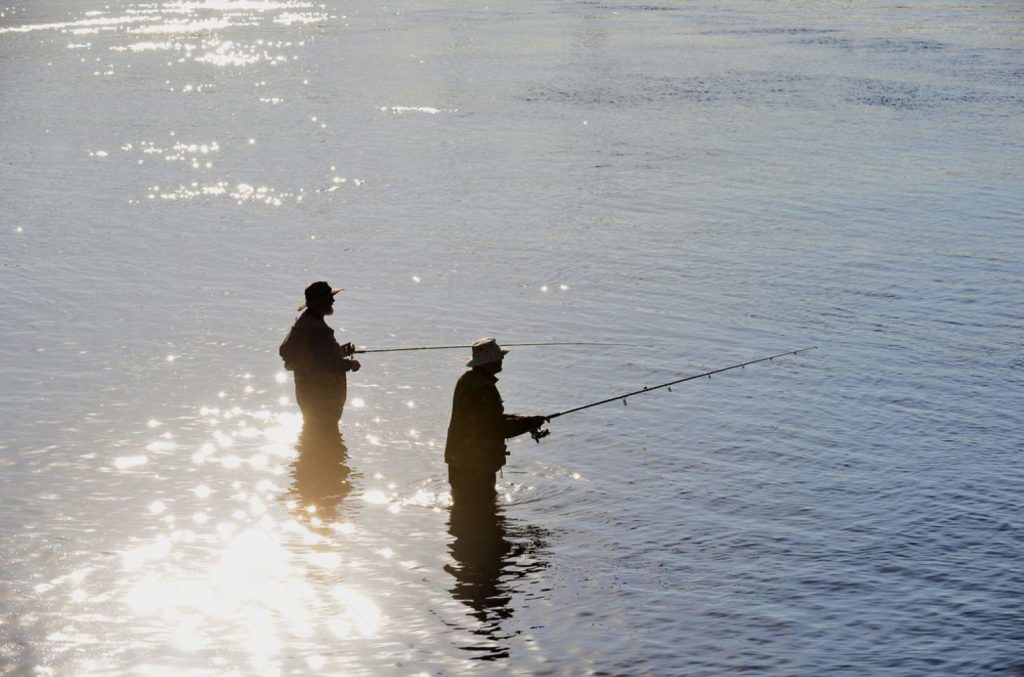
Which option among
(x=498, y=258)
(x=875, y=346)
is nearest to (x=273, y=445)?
(x=875, y=346)

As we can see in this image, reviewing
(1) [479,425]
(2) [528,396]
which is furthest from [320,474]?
(2) [528,396]

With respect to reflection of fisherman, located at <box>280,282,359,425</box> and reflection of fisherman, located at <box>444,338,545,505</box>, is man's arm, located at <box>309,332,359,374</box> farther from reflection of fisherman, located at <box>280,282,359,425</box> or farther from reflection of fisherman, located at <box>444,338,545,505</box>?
reflection of fisherman, located at <box>444,338,545,505</box>

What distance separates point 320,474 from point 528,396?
343 cm

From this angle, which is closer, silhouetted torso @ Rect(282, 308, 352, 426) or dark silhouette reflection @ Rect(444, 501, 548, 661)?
dark silhouette reflection @ Rect(444, 501, 548, 661)

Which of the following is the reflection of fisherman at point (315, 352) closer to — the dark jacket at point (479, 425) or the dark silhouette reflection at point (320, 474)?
the dark silhouette reflection at point (320, 474)

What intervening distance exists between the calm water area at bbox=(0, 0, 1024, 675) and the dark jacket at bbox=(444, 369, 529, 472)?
64 cm

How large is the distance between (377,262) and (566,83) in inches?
1150

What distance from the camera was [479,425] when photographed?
37.9ft

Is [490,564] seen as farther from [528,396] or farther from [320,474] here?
[528,396]

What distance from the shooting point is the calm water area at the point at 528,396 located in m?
10.2

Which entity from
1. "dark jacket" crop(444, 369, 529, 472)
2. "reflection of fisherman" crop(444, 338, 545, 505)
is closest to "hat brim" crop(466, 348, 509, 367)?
"reflection of fisherman" crop(444, 338, 545, 505)

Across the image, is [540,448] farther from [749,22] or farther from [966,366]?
[749,22]

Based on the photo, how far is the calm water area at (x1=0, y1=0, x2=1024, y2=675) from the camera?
1022 cm

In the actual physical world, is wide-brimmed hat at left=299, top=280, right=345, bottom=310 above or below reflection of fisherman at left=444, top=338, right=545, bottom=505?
above
